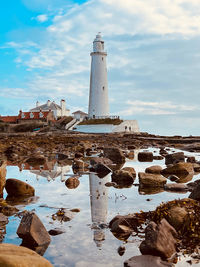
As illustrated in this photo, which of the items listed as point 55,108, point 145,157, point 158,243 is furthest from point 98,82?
point 158,243

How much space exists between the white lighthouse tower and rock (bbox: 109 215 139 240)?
53.0 metres

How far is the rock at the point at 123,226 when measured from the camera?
4504 mm

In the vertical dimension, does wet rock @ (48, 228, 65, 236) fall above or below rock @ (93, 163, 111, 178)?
below

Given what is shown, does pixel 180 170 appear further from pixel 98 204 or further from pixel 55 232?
pixel 55 232

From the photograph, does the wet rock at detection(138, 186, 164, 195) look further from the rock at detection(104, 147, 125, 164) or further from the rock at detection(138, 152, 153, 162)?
the rock at detection(138, 152, 153, 162)

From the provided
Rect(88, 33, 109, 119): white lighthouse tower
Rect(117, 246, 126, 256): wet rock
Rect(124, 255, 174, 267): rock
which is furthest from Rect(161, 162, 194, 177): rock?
Rect(88, 33, 109, 119): white lighthouse tower

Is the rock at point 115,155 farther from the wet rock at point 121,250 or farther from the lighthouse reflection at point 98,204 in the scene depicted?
the wet rock at point 121,250

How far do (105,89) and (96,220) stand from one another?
53420mm

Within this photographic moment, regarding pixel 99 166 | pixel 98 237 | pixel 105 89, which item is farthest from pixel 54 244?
pixel 105 89

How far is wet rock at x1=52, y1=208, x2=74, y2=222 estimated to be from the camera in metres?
5.24

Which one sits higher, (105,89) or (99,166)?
(105,89)

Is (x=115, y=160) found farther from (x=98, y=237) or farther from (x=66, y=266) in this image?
(x=66, y=266)

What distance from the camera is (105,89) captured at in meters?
57.8

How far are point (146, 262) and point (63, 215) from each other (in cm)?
222
